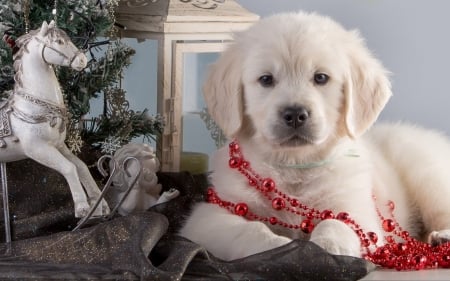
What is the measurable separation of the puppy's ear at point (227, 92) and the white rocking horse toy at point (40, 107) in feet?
1.15

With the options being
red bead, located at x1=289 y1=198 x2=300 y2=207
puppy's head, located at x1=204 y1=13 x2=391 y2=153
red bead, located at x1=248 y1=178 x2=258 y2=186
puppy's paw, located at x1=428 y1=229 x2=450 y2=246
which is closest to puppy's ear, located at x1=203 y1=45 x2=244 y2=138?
puppy's head, located at x1=204 y1=13 x2=391 y2=153

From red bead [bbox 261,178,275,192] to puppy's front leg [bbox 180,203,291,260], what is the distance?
10cm

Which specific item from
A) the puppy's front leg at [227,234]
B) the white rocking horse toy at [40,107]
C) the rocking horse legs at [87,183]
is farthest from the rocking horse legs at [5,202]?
the puppy's front leg at [227,234]

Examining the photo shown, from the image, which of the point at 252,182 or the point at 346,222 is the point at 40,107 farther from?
the point at 346,222

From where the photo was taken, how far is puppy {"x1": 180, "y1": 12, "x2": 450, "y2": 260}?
6.54ft

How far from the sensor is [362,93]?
7.01ft

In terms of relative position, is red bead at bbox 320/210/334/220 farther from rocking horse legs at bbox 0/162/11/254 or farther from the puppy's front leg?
rocking horse legs at bbox 0/162/11/254

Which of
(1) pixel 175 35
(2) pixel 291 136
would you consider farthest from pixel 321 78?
(1) pixel 175 35

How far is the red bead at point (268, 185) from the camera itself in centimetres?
212

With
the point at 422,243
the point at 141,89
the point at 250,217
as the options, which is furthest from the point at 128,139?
the point at 422,243

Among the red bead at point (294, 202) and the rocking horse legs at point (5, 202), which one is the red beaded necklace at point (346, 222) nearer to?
the red bead at point (294, 202)

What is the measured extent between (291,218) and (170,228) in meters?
0.35

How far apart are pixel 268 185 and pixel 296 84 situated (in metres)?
0.27

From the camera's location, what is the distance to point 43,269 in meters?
1.86
